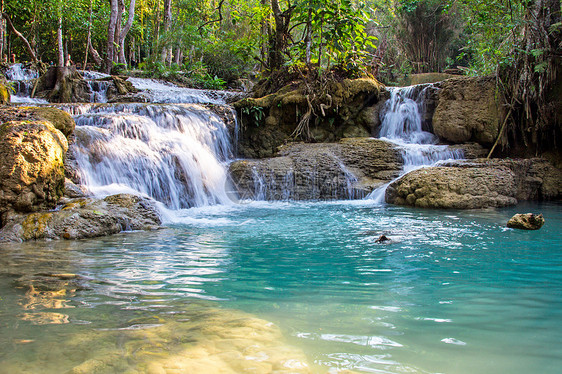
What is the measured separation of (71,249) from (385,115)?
1042 centimetres

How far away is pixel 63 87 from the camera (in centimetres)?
1442

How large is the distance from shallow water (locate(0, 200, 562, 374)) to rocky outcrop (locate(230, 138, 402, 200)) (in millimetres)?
4295

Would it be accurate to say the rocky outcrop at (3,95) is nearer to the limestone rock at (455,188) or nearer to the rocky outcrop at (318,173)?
the rocky outcrop at (318,173)

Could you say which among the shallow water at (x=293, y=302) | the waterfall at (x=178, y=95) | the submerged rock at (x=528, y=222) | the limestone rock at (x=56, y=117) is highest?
the waterfall at (x=178, y=95)

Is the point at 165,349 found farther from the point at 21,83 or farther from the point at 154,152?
the point at 21,83

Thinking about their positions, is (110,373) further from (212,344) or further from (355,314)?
(355,314)

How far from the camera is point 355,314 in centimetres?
236

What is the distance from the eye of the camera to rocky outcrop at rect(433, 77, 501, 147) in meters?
10.6

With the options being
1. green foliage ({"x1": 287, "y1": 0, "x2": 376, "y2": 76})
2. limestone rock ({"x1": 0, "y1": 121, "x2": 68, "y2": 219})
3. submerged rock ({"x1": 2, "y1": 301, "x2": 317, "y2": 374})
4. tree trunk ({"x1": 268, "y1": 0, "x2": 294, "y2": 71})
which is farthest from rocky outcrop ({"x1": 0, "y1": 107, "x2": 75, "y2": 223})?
tree trunk ({"x1": 268, "y1": 0, "x2": 294, "y2": 71})

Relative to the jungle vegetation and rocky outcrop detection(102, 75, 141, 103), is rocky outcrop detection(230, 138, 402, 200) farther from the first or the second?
rocky outcrop detection(102, 75, 141, 103)

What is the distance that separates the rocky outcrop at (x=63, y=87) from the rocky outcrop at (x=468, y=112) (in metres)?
12.2

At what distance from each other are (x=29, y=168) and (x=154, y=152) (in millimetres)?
3473

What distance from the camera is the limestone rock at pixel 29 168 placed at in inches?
220

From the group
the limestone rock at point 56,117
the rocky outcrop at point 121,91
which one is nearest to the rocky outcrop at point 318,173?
the limestone rock at point 56,117
